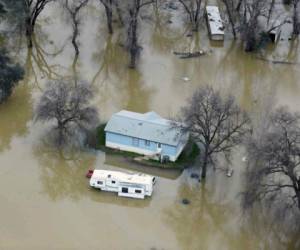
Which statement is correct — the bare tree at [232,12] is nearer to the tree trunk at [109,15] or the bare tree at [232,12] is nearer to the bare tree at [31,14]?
the tree trunk at [109,15]

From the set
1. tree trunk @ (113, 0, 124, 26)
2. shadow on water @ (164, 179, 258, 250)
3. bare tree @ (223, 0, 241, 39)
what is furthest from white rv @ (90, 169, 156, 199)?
bare tree @ (223, 0, 241, 39)

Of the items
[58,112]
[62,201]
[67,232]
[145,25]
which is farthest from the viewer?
[145,25]

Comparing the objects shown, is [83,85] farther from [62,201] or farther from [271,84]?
[271,84]

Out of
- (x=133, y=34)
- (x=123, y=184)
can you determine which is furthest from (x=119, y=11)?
(x=123, y=184)

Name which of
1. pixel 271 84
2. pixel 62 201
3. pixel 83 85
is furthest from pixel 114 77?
pixel 62 201

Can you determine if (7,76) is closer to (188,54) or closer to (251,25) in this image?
(188,54)

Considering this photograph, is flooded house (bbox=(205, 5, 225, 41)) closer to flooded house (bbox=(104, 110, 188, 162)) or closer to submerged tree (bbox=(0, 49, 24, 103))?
flooded house (bbox=(104, 110, 188, 162))
